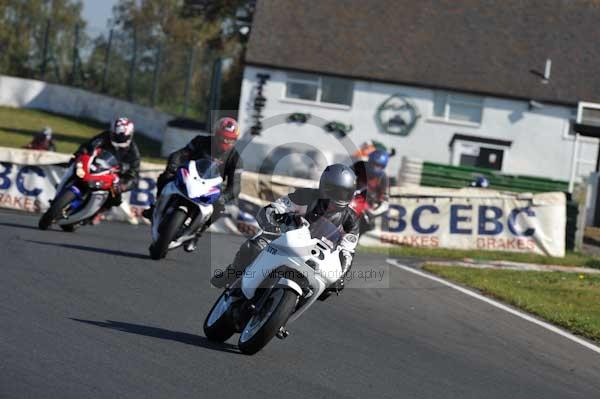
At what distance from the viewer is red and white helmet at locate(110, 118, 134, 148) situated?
15000mm

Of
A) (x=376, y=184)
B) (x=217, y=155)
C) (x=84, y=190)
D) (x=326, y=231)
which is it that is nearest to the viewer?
(x=326, y=231)

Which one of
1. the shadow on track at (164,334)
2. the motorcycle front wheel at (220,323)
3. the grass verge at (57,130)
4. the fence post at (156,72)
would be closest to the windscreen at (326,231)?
the motorcycle front wheel at (220,323)

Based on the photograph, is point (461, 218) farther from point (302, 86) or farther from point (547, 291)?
point (302, 86)

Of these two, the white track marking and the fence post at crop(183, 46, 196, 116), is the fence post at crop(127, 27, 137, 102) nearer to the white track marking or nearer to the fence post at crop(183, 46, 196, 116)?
the fence post at crop(183, 46, 196, 116)

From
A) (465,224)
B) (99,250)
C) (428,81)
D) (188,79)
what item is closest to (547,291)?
(465,224)

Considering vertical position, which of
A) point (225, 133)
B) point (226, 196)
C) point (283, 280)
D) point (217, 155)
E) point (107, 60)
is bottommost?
point (283, 280)

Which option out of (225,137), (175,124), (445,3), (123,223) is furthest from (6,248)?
(445,3)

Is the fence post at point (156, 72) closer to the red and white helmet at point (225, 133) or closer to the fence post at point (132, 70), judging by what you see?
the fence post at point (132, 70)

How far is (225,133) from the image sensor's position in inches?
510

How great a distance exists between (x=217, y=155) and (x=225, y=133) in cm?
36

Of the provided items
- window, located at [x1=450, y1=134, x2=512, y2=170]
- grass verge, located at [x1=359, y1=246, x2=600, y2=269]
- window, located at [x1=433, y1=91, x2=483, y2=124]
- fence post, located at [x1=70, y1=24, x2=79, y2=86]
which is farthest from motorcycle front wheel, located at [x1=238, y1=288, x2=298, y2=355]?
fence post, located at [x1=70, y1=24, x2=79, y2=86]

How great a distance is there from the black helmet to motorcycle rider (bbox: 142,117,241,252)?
5.06 metres

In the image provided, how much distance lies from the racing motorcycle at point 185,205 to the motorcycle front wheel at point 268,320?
475 centimetres

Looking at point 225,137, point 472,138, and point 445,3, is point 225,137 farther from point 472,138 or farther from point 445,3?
point 445,3
